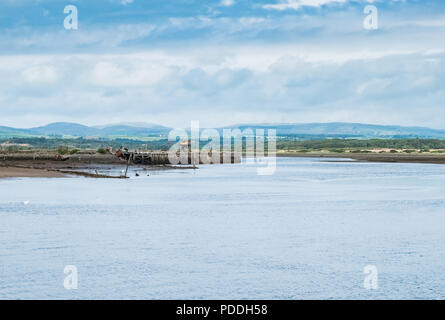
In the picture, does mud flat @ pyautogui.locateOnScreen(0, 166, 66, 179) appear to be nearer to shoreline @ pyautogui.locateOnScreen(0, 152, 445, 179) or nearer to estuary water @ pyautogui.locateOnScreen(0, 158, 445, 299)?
shoreline @ pyautogui.locateOnScreen(0, 152, 445, 179)

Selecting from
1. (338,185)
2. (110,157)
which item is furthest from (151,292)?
(110,157)

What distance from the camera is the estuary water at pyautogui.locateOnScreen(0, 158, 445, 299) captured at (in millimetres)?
19469

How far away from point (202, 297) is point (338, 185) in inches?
1523

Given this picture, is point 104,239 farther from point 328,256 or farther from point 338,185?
point 338,185

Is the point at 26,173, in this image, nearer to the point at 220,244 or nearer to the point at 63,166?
the point at 63,166

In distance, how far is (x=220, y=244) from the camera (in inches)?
1030

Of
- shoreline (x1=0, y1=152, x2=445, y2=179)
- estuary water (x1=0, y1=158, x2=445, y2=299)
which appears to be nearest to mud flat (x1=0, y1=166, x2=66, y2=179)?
shoreline (x1=0, y1=152, x2=445, y2=179)

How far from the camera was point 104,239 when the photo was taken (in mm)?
27156

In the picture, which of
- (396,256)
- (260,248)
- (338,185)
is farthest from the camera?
(338,185)

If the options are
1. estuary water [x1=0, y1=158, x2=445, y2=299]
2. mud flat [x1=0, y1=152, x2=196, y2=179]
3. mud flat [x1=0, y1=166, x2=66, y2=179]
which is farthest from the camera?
mud flat [x1=0, y1=152, x2=196, y2=179]

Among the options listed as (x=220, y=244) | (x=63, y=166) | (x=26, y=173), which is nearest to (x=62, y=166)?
(x=63, y=166)

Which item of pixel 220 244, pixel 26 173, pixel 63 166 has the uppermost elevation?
pixel 63 166

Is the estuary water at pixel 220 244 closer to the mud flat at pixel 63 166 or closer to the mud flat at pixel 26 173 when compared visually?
the mud flat at pixel 26 173

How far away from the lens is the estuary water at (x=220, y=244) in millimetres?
19469
